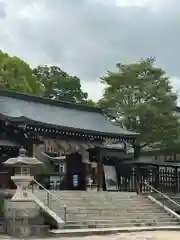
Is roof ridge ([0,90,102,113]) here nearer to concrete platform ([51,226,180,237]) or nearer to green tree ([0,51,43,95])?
green tree ([0,51,43,95])

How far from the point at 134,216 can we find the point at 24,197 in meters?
5.98

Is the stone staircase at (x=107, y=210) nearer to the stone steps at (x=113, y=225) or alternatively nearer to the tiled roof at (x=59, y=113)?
the stone steps at (x=113, y=225)

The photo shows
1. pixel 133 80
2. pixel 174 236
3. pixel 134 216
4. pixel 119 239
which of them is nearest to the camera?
pixel 119 239

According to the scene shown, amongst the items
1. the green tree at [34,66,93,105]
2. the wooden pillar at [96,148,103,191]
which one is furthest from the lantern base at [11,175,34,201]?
the green tree at [34,66,93,105]

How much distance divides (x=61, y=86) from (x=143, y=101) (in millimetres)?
35518

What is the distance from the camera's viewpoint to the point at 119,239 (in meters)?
16.0

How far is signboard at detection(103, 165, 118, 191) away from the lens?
28783mm

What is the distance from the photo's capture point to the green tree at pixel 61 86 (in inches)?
2559

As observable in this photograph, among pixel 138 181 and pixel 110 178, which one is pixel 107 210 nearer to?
pixel 138 181

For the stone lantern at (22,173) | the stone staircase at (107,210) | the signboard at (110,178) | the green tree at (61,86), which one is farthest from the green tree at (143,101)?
the green tree at (61,86)

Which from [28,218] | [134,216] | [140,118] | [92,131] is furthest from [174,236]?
[140,118]

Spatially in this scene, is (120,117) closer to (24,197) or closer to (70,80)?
(24,197)

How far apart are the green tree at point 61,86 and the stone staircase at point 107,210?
41.1m

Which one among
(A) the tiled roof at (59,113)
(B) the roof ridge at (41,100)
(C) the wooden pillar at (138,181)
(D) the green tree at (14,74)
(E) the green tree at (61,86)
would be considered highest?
(E) the green tree at (61,86)
